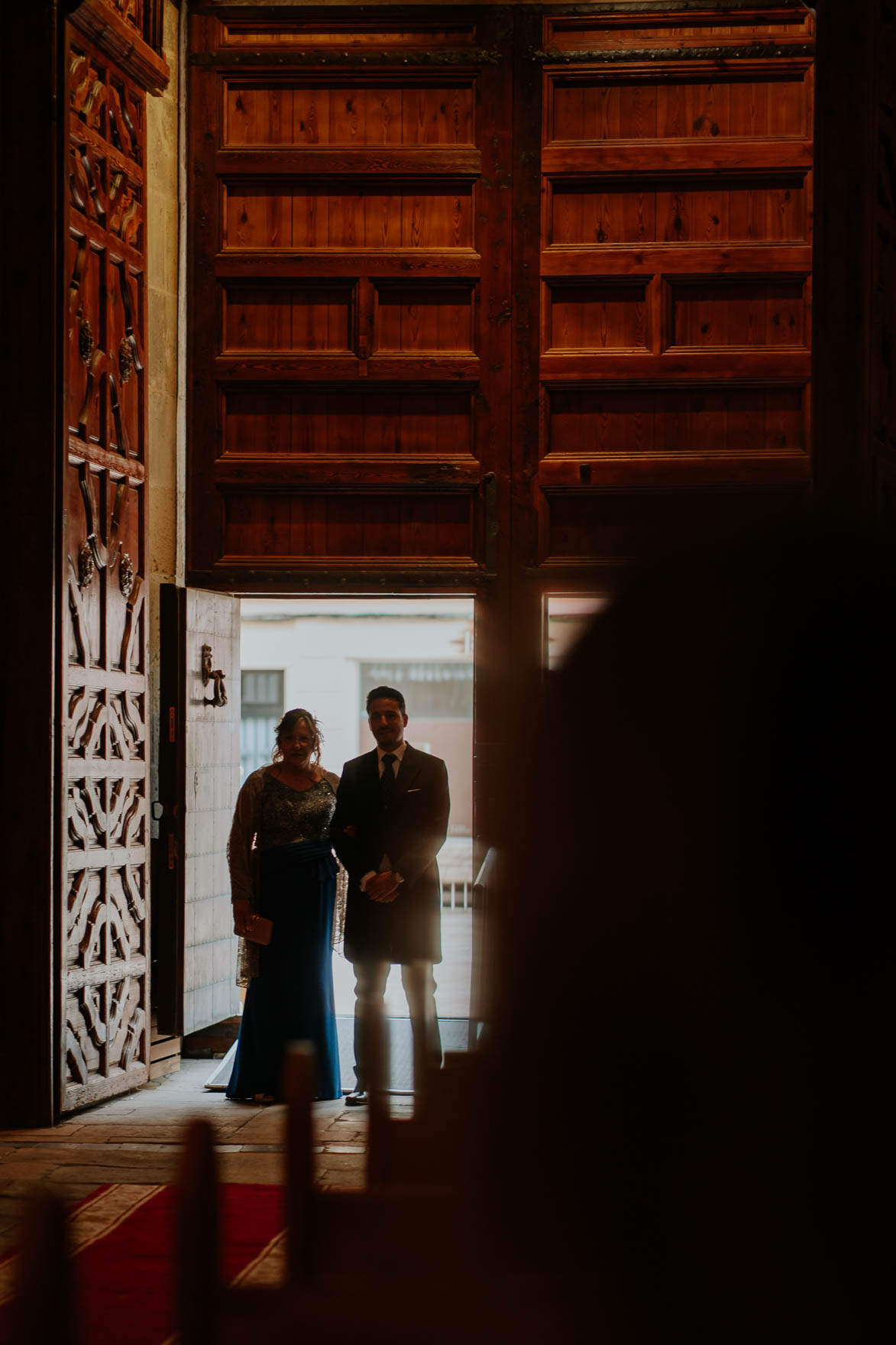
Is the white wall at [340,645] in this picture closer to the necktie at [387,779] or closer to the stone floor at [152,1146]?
the necktie at [387,779]

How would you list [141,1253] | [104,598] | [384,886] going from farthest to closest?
[104,598] < [384,886] < [141,1253]

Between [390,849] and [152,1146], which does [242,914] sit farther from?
[152,1146]

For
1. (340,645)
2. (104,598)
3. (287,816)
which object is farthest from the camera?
(340,645)

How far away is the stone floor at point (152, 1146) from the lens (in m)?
4.86

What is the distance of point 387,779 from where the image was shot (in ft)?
A: 20.9

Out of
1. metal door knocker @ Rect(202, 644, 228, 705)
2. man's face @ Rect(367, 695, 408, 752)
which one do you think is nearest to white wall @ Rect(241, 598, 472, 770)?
metal door knocker @ Rect(202, 644, 228, 705)

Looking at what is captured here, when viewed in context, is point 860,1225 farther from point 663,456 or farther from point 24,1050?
point 663,456

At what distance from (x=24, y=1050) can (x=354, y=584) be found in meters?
2.81

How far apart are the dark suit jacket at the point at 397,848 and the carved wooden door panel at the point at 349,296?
1.35m

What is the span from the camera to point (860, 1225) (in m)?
1.06

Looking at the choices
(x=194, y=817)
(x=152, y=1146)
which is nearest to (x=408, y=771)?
(x=194, y=817)

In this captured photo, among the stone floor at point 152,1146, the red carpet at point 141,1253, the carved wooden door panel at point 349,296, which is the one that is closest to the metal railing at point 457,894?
the carved wooden door panel at point 349,296

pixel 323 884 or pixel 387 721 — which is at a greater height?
pixel 387 721

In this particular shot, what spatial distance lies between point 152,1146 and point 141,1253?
1.33 metres
